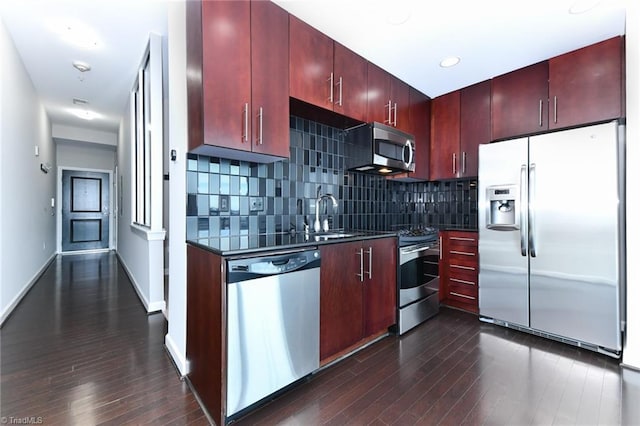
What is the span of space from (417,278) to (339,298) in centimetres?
108

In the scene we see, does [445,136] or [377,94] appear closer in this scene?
[377,94]

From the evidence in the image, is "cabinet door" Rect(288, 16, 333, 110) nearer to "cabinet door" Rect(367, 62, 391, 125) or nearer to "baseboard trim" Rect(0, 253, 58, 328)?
"cabinet door" Rect(367, 62, 391, 125)

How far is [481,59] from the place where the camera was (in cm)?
261

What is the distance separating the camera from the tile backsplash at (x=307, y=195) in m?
1.97

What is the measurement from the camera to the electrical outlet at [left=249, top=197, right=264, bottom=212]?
87.4 inches

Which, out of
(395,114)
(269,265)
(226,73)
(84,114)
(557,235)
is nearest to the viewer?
(269,265)

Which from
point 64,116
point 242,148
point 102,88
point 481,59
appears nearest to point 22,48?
point 102,88

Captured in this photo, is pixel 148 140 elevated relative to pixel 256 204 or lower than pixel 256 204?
elevated

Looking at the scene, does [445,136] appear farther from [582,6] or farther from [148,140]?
[148,140]

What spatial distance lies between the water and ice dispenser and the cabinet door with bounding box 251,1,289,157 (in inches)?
80.7

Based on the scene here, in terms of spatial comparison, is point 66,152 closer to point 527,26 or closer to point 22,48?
point 22,48

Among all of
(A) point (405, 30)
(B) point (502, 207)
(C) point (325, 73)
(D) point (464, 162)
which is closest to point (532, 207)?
(B) point (502, 207)

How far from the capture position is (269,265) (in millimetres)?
1477

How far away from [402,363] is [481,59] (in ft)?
9.09
